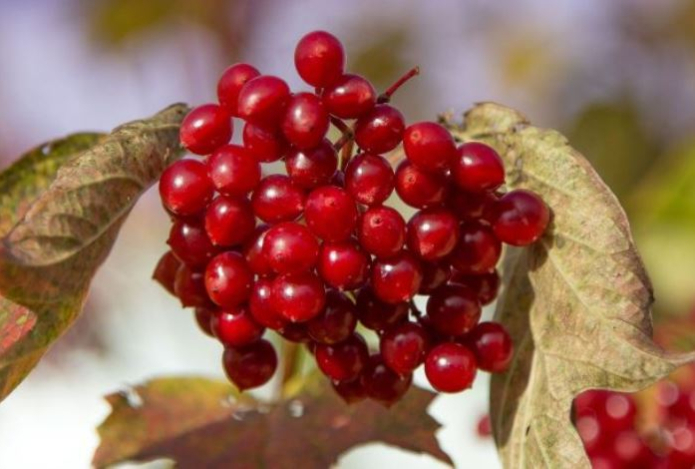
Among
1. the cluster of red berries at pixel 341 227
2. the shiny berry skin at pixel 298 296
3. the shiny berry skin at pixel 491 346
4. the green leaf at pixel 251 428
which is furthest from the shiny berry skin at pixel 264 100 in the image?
the green leaf at pixel 251 428

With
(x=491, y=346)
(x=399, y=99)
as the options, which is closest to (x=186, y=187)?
(x=491, y=346)

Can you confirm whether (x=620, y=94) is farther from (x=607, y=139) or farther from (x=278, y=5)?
(x=278, y=5)

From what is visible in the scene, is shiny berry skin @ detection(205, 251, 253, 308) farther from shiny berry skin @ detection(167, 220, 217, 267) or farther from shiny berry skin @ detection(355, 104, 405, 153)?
shiny berry skin @ detection(355, 104, 405, 153)

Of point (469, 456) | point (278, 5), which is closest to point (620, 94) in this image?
point (278, 5)

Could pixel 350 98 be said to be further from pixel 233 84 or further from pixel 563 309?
pixel 563 309

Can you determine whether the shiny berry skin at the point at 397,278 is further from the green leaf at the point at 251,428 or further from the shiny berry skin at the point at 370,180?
the green leaf at the point at 251,428
